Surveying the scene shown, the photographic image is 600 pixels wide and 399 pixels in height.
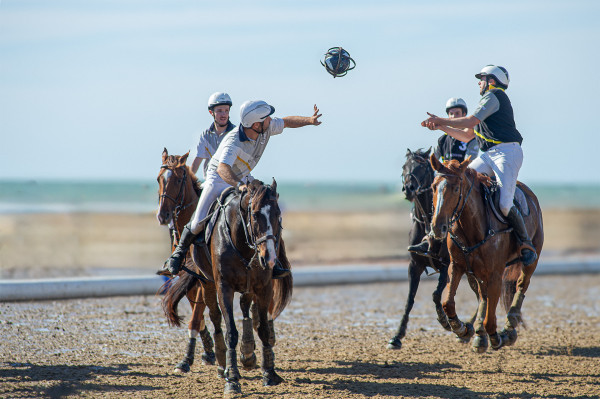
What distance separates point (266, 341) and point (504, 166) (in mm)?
3138

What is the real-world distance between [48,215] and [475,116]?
88.6 ft

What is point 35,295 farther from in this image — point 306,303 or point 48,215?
point 48,215

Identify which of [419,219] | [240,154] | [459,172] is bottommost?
[419,219]

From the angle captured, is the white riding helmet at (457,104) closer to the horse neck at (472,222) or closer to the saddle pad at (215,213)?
the horse neck at (472,222)

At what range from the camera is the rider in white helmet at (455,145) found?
9664mm

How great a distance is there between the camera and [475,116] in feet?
26.0

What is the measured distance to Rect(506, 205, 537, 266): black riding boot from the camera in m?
8.06

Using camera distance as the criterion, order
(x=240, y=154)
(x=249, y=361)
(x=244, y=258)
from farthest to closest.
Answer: (x=240, y=154), (x=249, y=361), (x=244, y=258)

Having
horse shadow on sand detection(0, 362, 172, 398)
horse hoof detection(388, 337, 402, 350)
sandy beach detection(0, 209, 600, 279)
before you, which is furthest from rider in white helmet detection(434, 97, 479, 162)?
sandy beach detection(0, 209, 600, 279)

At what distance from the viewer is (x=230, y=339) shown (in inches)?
283

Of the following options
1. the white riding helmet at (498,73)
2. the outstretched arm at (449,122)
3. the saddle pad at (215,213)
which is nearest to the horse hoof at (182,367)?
the saddle pad at (215,213)

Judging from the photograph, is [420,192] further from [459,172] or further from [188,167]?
[188,167]

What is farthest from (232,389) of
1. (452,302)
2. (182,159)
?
(182,159)

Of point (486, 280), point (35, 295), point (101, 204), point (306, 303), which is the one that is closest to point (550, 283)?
point (306, 303)
